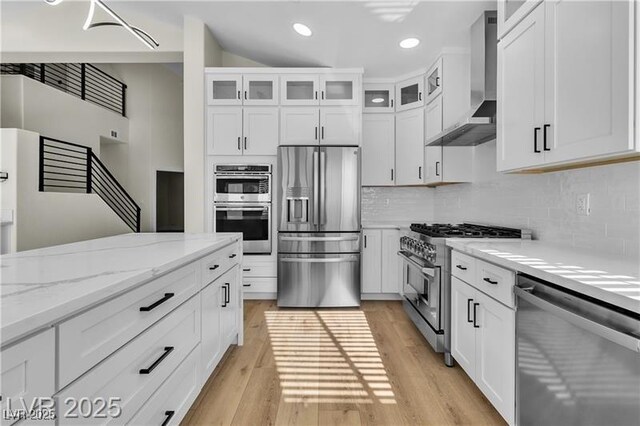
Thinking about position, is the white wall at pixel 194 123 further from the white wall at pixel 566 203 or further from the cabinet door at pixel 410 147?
the white wall at pixel 566 203

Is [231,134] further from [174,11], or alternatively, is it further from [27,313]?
[27,313]

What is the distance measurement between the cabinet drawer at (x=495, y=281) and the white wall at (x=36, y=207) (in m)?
5.58

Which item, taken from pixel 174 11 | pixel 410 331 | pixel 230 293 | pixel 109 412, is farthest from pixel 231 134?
pixel 109 412

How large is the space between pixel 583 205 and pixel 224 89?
3.67 m

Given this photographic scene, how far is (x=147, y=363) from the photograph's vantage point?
1305mm

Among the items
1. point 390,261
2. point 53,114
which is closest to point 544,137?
point 390,261

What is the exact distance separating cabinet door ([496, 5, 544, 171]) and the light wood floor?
148 cm

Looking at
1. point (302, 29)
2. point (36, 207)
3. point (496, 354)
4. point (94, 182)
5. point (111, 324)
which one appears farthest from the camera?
point (94, 182)

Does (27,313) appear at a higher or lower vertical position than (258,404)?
higher

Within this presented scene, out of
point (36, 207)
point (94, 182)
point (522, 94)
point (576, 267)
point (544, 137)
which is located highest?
point (522, 94)

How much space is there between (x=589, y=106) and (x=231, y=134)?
11.2 ft

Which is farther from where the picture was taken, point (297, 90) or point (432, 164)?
point (297, 90)

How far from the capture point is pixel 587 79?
149 centimetres

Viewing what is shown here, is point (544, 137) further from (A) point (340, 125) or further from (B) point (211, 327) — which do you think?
(A) point (340, 125)
